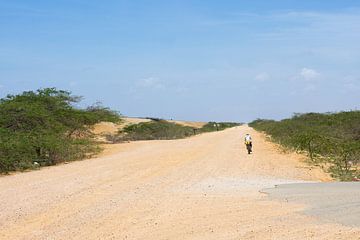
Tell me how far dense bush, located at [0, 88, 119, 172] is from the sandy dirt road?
5.24 feet

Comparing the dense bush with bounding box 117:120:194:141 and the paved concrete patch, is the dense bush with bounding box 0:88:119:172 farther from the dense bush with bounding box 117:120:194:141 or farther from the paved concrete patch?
the dense bush with bounding box 117:120:194:141

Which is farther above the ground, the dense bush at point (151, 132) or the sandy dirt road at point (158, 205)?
the dense bush at point (151, 132)

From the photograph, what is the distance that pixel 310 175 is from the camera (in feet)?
58.2

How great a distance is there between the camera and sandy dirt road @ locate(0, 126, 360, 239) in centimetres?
885

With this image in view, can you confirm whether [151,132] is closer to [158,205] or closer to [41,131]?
[41,131]

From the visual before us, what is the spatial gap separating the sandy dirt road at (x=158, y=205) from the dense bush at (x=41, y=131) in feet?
5.24

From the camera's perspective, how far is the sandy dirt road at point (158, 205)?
8.85 meters

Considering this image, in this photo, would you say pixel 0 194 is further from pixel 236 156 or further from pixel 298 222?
pixel 236 156

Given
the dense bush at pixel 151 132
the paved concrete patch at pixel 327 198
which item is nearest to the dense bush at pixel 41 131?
the paved concrete patch at pixel 327 198

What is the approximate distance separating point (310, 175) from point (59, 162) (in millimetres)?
11575

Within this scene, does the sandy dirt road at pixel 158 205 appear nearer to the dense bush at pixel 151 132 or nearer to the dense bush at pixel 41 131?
the dense bush at pixel 41 131

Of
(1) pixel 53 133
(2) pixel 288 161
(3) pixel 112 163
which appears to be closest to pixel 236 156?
(2) pixel 288 161

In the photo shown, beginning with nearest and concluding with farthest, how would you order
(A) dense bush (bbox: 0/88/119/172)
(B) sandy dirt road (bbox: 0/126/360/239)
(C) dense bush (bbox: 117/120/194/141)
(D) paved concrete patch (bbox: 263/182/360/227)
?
1. (B) sandy dirt road (bbox: 0/126/360/239)
2. (D) paved concrete patch (bbox: 263/182/360/227)
3. (A) dense bush (bbox: 0/88/119/172)
4. (C) dense bush (bbox: 117/120/194/141)

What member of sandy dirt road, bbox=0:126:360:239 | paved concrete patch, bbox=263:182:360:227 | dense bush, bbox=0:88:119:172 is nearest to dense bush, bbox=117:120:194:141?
dense bush, bbox=0:88:119:172
